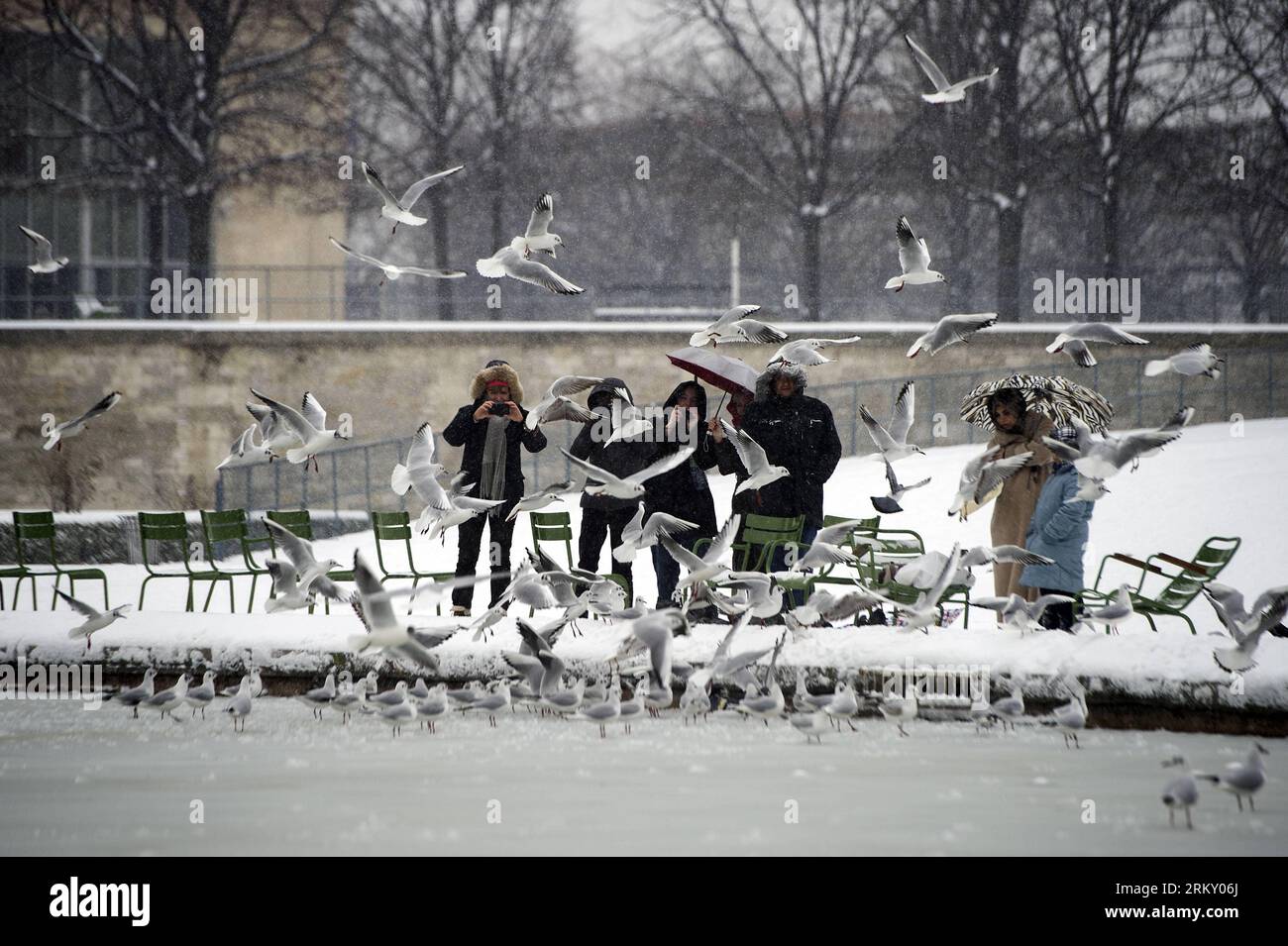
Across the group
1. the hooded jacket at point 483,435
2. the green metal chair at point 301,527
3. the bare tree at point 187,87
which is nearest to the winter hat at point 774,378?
the hooded jacket at point 483,435

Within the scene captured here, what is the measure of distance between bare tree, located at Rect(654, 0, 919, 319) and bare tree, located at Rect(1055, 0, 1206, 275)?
8.89 feet

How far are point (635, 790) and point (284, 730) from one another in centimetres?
208

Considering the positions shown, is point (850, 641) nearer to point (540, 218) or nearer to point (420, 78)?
point (540, 218)

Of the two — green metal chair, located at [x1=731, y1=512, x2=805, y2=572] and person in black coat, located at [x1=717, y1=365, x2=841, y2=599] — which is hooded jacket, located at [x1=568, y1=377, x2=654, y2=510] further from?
green metal chair, located at [x1=731, y1=512, x2=805, y2=572]

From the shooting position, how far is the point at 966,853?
6359 millimetres

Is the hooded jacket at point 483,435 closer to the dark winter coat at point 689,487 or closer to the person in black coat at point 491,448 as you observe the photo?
the person in black coat at point 491,448

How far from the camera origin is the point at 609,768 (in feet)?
25.3

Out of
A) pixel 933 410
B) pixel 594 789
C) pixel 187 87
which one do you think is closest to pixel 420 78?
pixel 187 87

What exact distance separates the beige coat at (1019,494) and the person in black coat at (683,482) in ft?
5.16

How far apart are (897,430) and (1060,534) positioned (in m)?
1.51

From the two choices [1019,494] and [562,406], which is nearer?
[1019,494]

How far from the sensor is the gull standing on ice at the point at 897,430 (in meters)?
10.1

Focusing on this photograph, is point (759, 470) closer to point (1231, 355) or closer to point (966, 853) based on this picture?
point (966, 853)
